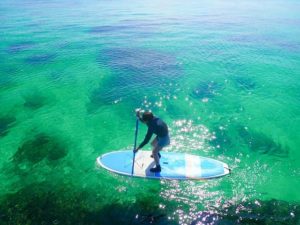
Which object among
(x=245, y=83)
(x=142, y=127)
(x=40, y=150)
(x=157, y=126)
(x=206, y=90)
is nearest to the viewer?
(x=157, y=126)

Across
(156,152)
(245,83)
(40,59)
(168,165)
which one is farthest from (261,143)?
(40,59)

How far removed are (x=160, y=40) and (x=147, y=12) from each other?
23552 mm

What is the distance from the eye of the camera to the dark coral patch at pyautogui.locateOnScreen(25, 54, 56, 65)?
2794cm

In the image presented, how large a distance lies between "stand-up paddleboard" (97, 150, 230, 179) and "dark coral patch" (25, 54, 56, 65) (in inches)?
705

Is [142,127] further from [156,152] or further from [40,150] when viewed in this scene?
[40,150]

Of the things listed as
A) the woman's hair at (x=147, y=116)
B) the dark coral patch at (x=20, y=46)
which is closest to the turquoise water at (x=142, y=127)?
the dark coral patch at (x=20, y=46)

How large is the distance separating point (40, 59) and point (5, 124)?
41.7 feet

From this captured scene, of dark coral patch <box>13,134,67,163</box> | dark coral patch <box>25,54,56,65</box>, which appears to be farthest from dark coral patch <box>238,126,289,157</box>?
dark coral patch <box>25,54,56,65</box>

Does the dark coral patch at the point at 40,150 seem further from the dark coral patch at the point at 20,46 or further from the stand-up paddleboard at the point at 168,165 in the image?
the dark coral patch at the point at 20,46

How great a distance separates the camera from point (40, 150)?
15273mm

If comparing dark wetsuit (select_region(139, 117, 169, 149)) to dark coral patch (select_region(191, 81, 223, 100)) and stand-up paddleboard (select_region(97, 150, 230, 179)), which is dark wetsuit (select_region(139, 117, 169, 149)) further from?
dark coral patch (select_region(191, 81, 223, 100))

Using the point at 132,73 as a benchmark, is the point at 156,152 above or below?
below

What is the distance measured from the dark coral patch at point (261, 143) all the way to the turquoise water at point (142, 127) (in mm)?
84

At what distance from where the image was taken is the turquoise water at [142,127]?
11.8 m
